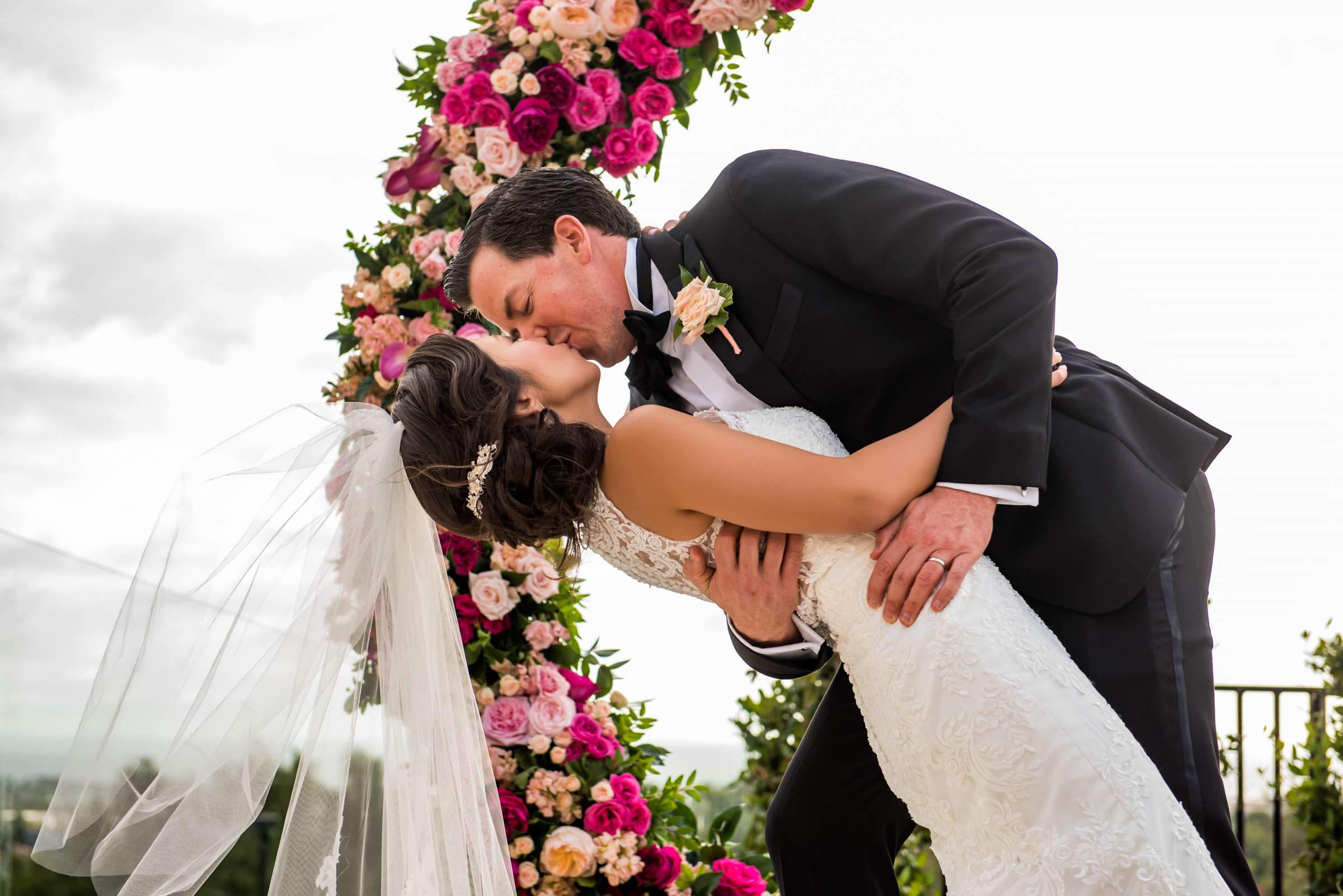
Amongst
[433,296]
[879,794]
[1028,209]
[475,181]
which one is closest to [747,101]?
[475,181]

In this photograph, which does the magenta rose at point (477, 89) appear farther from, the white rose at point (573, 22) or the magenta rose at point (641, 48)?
the magenta rose at point (641, 48)

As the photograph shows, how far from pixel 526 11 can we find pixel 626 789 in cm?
270

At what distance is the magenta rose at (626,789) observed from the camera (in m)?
3.39

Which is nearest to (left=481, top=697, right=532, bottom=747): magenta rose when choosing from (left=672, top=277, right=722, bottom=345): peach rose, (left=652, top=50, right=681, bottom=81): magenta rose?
(left=672, top=277, right=722, bottom=345): peach rose

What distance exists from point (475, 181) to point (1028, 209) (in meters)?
2.75

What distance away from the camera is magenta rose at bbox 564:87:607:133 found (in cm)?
352

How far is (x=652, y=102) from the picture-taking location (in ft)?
11.6

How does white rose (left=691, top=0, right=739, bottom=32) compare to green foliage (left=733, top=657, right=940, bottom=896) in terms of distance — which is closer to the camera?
white rose (left=691, top=0, right=739, bottom=32)

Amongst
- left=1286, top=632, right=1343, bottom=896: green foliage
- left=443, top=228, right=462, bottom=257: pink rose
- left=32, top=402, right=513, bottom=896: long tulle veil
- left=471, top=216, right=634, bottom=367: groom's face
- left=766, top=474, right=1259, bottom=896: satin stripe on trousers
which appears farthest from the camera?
left=1286, top=632, right=1343, bottom=896: green foliage

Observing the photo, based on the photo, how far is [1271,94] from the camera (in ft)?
16.9

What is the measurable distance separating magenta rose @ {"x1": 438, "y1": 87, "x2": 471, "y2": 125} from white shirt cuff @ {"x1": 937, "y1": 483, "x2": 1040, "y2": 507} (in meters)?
2.42

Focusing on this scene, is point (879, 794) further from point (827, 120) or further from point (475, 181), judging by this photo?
point (827, 120)

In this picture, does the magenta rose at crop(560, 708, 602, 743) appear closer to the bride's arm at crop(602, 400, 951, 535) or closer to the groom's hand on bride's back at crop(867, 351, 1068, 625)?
the bride's arm at crop(602, 400, 951, 535)

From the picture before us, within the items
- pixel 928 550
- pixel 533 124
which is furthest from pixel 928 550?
pixel 533 124
